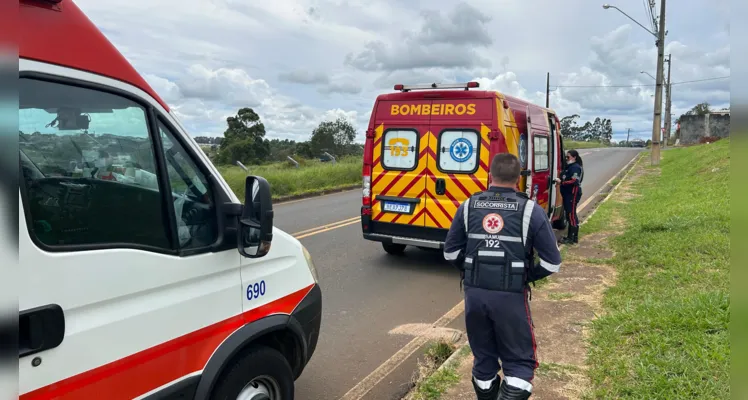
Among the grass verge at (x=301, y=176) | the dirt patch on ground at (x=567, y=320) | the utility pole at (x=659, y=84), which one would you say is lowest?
the dirt patch on ground at (x=567, y=320)

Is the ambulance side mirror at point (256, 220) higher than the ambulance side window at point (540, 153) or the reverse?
the reverse

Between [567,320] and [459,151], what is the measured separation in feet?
9.01

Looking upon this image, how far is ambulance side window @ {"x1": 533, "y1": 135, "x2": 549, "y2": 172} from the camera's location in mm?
8129

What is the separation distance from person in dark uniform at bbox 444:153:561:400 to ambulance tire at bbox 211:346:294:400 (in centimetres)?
116

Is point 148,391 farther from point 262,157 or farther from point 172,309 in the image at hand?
point 262,157

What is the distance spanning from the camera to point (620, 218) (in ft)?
35.4

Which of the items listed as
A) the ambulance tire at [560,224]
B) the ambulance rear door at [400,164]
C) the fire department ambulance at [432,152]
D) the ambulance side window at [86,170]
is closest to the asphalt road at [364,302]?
the fire department ambulance at [432,152]

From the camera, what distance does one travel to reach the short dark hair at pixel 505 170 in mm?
3182

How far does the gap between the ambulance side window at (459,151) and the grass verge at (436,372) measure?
2818 mm

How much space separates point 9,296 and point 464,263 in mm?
2535

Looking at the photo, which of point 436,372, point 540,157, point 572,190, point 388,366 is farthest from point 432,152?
point 436,372

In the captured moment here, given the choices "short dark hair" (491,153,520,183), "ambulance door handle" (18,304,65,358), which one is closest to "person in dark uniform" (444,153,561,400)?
"short dark hair" (491,153,520,183)

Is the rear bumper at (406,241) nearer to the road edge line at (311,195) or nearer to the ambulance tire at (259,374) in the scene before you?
the ambulance tire at (259,374)

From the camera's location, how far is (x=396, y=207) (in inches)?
289
